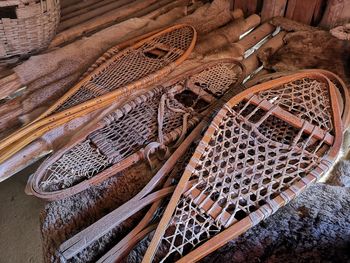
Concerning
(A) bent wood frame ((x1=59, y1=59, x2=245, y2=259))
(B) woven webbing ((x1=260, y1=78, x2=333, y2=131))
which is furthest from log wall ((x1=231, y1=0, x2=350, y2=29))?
(A) bent wood frame ((x1=59, y1=59, x2=245, y2=259))

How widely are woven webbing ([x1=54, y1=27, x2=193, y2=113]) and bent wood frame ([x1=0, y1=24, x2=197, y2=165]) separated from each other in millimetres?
20

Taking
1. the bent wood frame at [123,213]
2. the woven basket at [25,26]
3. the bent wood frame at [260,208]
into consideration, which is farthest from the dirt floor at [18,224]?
the bent wood frame at [260,208]

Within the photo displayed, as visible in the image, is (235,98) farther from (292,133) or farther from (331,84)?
(331,84)

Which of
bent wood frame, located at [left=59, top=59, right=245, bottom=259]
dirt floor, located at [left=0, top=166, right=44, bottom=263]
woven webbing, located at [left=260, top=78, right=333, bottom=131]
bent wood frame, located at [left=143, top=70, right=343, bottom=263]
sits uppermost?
woven webbing, located at [left=260, top=78, right=333, bottom=131]

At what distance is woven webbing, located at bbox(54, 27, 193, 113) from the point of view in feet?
4.50

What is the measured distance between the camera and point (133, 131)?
1226 millimetres

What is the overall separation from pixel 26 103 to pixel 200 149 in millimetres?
796

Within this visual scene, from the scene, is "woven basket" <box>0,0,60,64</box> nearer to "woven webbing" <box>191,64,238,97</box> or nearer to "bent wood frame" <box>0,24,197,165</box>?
"bent wood frame" <box>0,24,197,165</box>

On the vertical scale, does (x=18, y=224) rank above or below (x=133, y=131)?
below

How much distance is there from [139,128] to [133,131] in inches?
1.0

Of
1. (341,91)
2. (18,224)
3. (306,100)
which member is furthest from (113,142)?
(18,224)

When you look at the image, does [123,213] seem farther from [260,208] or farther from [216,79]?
[216,79]

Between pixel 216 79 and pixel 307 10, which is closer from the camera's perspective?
pixel 216 79

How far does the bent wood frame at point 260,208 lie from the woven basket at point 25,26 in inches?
37.6
